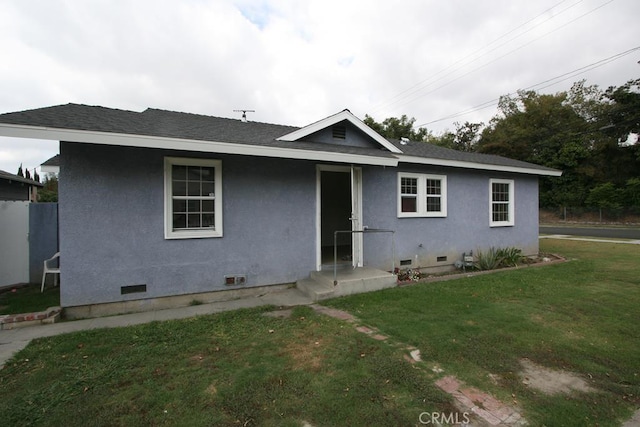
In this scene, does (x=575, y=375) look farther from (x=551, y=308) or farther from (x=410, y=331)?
(x=551, y=308)

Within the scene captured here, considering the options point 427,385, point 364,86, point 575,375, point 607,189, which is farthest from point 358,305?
point 607,189

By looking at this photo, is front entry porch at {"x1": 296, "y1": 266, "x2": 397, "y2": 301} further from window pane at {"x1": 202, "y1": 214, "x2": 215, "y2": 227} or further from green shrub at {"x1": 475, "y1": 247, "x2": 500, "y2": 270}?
green shrub at {"x1": 475, "y1": 247, "x2": 500, "y2": 270}

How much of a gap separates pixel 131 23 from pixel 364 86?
14.7 meters

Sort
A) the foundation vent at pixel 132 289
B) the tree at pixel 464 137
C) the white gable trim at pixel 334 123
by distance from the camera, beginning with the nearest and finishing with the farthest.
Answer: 1. the foundation vent at pixel 132 289
2. the white gable trim at pixel 334 123
3. the tree at pixel 464 137

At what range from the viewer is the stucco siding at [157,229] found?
479 centimetres

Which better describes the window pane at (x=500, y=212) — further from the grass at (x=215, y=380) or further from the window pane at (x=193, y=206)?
the window pane at (x=193, y=206)

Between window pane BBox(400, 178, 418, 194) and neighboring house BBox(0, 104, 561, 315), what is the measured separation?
27mm

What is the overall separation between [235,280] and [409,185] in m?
5.00

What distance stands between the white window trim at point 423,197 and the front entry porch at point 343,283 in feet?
6.60

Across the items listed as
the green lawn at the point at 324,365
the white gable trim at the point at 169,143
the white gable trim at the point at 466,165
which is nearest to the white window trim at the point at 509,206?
the white gable trim at the point at 466,165

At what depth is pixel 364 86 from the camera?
66.5ft

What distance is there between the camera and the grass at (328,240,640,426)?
257 centimetres

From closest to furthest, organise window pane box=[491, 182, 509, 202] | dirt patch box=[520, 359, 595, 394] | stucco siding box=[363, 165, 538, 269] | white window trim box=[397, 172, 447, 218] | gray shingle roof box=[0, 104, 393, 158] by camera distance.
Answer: dirt patch box=[520, 359, 595, 394]
gray shingle roof box=[0, 104, 393, 158]
stucco siding box=[363, 165, 538, 269]
white window trim box=[397, 172, 447, 218]
window pane box=[491, 182, 509, 202]

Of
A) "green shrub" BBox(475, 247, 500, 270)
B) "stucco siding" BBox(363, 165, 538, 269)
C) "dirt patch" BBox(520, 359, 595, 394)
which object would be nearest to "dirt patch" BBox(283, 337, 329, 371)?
"dirt patch" BBox(520, 359, 595, 394)
